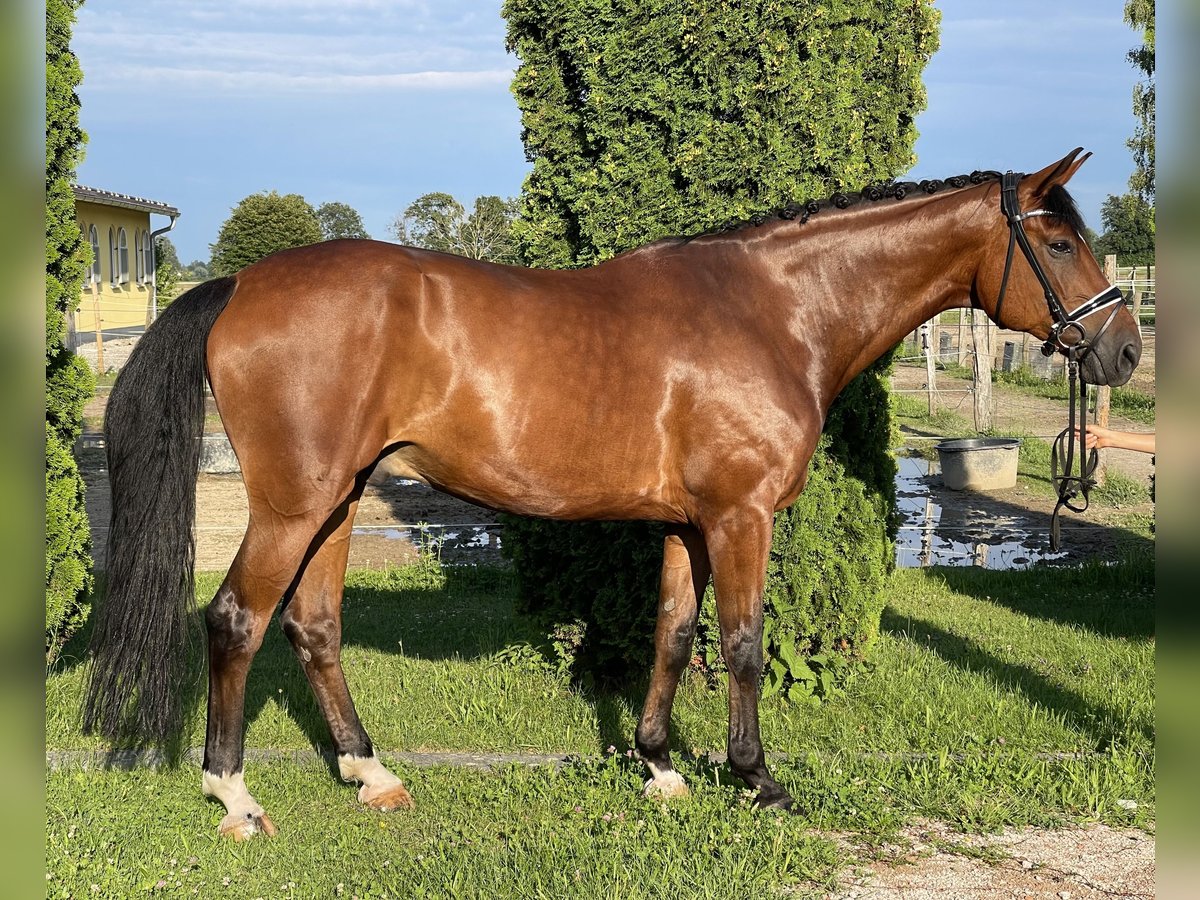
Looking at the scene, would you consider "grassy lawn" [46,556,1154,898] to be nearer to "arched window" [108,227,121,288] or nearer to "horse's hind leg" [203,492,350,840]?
"horse's hind leg" [203,492,350,840]

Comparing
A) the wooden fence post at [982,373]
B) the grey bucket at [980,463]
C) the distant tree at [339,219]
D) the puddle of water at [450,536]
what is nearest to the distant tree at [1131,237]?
the wooden fence post at [982,373]

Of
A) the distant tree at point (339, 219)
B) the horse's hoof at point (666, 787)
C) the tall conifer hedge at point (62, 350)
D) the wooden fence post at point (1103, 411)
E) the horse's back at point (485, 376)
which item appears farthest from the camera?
the distant tree at point (339, 219)

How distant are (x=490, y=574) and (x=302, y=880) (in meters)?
4.97

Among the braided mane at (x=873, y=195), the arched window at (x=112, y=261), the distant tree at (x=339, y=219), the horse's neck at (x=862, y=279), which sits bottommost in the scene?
the horse's neck at (x=862, y=279)

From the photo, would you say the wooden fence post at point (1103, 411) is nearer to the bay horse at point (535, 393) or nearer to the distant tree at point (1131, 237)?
the bay horse at point (535, 393)

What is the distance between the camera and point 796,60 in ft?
16.4

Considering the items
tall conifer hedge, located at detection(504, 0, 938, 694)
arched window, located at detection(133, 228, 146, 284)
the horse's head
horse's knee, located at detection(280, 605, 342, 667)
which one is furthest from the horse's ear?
arched window, located at detection(133, 228, 146, 284)

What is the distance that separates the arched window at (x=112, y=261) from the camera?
93.1ft

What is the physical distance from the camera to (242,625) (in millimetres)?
3674

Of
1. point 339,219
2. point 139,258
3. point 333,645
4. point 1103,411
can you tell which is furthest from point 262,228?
point 339,219

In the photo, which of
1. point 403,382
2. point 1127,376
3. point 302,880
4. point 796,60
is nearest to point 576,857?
point 302,880

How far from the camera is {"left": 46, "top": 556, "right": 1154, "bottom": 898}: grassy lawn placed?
3416 mm

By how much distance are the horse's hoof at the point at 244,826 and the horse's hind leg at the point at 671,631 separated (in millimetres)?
1553

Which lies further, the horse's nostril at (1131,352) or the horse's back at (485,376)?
the horse's nostril at (1131,352)
